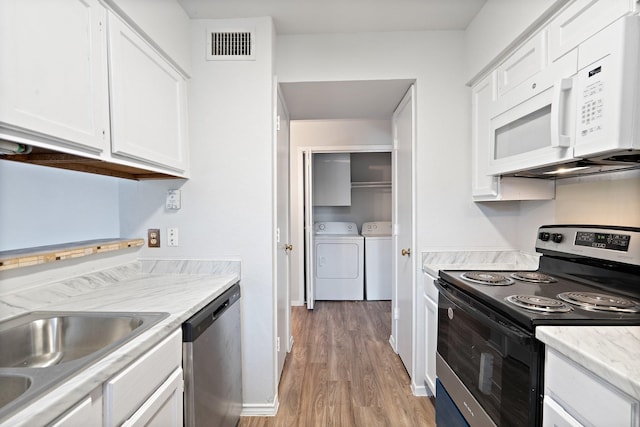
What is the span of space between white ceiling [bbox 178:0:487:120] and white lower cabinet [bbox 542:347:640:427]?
1.71m

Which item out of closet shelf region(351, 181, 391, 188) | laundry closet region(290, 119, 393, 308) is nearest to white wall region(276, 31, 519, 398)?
laundry closet region(290, 119, 393, 308)

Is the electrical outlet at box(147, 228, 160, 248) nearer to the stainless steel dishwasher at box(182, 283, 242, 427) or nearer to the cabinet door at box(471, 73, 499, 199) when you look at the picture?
the stainless steel dishwasher at box(182, 283, 242, 427)

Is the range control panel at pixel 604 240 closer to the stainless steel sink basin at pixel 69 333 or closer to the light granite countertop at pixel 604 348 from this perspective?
the light granite countertop at pixel 604 348

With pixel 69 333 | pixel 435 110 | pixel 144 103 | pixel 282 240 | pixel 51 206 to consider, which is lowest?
pixel 69 333

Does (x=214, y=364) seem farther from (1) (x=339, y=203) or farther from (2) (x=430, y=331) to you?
(1) (x=339, y=203)

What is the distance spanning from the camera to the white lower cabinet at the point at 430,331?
1.74 m

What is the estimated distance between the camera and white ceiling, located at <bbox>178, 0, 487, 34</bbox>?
1614mm

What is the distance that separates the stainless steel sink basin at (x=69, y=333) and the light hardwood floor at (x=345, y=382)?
41.0 inches

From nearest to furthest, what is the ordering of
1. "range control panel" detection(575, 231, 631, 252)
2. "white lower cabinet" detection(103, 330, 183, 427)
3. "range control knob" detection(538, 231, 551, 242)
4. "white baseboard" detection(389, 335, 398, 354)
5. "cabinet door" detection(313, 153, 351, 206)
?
"white lower cabinet" detection(103, 330, 183, 427)
"range control panel" detection(575, 231, 631, 252)
"range control knob" detection(538, 231, 551, 242)
"white baseboard" detection(389, 335, 398, 354)
"cabinet door" detection(313, 153, 351, 206)

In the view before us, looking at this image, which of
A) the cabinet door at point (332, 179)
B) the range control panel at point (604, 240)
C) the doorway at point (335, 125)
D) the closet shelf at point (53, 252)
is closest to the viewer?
the closet shelf at point (53, 252)

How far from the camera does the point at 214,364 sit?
52.2 inches

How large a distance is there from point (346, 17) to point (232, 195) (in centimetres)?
124

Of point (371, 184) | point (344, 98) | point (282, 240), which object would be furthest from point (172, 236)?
point (371, 184)

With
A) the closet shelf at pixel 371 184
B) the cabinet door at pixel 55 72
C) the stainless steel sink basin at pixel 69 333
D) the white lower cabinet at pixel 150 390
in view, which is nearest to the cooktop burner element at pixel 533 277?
the white lower cabinet at pixel 150 390
